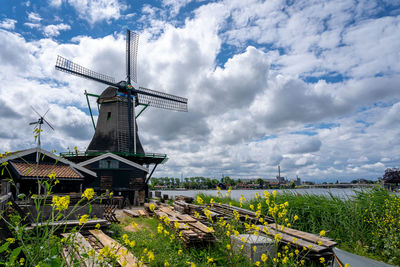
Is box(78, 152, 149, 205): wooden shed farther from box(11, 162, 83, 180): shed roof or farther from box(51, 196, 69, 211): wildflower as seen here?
box(51, 196, 69, 211): wildflower

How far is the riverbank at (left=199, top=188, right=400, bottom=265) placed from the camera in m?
7.80

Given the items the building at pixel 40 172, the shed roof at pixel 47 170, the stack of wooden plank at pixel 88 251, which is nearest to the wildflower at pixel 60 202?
the stack of wooden plank at pixel 88 251

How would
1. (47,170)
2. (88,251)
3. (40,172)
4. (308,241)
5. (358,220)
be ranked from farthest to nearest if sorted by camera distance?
(47,170) → (40,172) → (358,220) → (308,241) → (88,251)

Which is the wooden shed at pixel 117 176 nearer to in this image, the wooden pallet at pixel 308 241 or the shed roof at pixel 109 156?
the shed roof at pixel 109 156

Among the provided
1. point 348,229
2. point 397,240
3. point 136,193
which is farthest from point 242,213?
point 136,193

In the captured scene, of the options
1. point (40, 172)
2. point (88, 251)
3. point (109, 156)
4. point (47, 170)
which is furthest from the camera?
point (109, 156)

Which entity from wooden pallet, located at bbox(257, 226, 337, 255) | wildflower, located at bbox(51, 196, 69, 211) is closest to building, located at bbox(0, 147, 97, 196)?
wooden pallet, located at bbox(257, 226, 337, 255)

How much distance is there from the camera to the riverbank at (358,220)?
7802mm

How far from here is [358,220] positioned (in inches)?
353

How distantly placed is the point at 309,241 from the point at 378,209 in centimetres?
377

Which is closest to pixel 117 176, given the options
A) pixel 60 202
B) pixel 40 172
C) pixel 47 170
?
pixel 47 170

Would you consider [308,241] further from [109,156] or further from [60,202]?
[109,156]

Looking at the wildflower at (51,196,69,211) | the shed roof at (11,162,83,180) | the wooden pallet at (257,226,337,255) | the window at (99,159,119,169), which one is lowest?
the wooden pallet at (257,226,337,255)

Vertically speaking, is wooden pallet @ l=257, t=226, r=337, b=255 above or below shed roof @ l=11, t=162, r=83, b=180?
below
